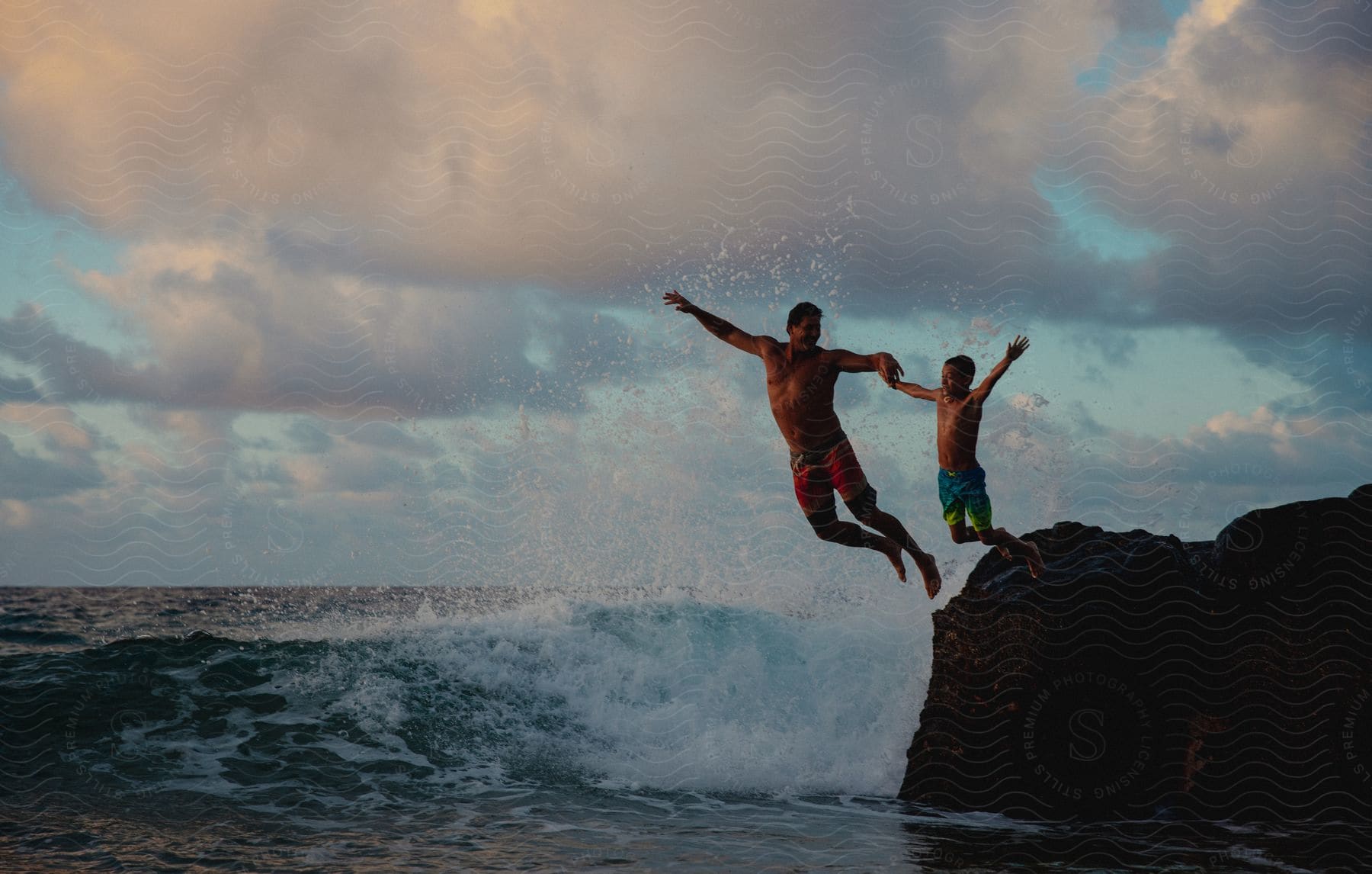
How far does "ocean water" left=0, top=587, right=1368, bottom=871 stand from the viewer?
8.63m

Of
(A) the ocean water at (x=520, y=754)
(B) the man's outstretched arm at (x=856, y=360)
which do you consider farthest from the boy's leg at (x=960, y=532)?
(A) the ocean water at (x=520, y=754)

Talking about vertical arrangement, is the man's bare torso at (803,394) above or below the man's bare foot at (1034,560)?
above

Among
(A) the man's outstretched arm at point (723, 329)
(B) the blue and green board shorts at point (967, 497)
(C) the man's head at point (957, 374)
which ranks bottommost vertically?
(B) the blue and green board shorts at point (967, 497)

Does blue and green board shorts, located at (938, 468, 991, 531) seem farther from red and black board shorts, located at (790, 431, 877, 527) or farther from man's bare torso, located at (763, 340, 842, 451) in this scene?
man's bare torso, located at (763, 340, 842, 451)

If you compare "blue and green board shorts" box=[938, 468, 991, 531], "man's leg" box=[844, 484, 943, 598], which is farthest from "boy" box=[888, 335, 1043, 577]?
"man's leg" box=[844, 484, 943, 598]

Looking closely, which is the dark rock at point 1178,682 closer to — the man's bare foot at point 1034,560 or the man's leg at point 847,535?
the man's bare foot at point 1034,560

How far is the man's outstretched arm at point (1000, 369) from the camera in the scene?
23.4 ft

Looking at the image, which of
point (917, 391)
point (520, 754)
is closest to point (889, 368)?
point (917, 391)

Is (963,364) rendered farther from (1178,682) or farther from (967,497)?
(1178,682)

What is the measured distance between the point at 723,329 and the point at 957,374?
2176 mm

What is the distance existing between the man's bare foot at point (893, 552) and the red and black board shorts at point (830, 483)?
47 centimetres

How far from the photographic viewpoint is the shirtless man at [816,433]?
8.52m

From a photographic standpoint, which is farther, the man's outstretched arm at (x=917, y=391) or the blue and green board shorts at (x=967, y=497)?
the blue and green board shorts at (x=967, y=497)

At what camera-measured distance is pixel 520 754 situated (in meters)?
13.0
